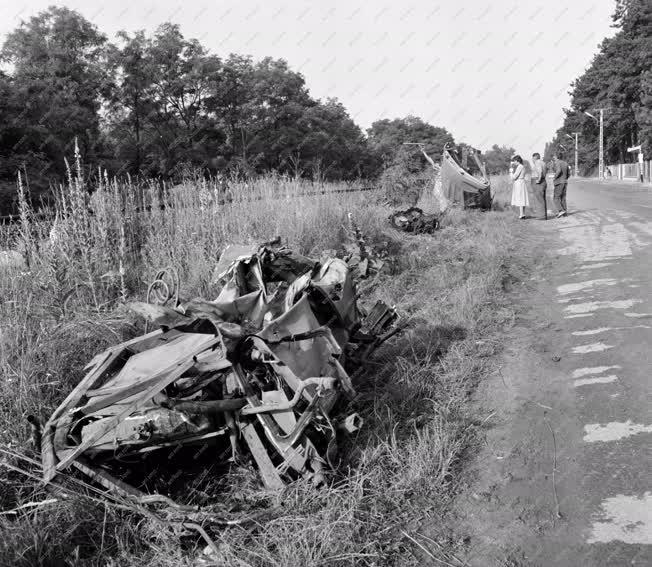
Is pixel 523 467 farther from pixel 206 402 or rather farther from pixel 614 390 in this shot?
pixel 206 402

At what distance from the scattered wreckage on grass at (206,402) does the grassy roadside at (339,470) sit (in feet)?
0.68

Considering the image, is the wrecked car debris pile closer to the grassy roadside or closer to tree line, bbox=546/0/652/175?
the grassy roadside

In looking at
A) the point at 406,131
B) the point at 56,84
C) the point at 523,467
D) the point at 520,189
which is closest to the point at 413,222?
the point at 520,189

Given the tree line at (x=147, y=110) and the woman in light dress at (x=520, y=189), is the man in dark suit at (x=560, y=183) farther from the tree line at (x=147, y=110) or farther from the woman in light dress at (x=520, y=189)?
the tree line at (x=147, y=110)

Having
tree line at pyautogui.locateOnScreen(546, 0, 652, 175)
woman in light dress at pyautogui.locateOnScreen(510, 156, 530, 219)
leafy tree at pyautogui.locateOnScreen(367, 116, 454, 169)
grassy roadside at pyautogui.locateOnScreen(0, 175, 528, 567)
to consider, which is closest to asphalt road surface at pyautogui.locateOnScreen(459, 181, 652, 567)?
grassy roadside at pyautogui.locateOnScreen(0, 175, 528, 567)

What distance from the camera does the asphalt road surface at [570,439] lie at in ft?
9.25

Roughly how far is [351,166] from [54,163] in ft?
116

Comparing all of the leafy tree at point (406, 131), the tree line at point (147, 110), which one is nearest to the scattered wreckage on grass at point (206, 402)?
the tree line at point (147, 110)

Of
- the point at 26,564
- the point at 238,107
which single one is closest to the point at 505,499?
the point at 26,564

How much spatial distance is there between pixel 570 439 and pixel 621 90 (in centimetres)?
7472

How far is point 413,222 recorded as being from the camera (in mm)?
11375

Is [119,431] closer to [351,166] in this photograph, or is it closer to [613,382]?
[613,382]

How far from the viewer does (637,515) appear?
2.91m

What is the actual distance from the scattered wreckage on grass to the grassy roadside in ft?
0.68
